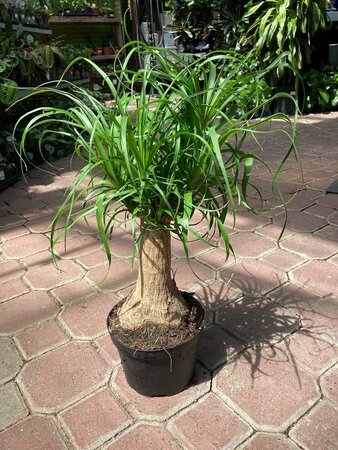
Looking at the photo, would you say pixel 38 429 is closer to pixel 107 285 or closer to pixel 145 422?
pixel 145 422

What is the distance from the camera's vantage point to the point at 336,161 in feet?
11.9

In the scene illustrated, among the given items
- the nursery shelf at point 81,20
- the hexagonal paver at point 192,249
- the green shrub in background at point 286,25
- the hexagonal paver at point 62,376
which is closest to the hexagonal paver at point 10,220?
the hexagonal paver at point 192,249

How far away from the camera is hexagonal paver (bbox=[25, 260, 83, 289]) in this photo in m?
1.92

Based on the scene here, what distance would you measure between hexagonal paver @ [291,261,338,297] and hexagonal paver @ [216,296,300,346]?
23 cm

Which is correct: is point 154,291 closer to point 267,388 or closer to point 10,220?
point 267,388

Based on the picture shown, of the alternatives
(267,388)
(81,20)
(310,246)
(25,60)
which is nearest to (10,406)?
(267,388)

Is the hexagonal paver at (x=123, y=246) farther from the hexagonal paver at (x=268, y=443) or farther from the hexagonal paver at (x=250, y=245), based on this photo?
the hexagonal paver at (x=268, y=443)

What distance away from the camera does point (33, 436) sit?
115cm

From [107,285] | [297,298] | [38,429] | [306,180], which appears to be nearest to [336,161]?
[306,180]

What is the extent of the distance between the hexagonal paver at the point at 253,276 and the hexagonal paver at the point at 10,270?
105 cm

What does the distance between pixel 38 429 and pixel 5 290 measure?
0.87m

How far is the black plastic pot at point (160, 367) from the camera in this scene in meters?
1.14

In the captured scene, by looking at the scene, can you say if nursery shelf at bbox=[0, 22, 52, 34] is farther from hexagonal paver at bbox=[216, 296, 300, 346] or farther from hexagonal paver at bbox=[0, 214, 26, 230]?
hexagonal paver at bbox=[216, 296, 300, 346]

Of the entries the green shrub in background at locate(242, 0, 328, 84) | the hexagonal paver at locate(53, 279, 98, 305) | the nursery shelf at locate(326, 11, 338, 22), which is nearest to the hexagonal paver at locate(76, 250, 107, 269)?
the hexagonal paver at locate(53, 279, 98, 305)
